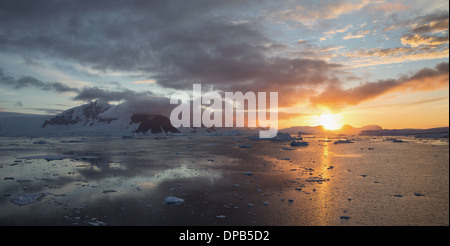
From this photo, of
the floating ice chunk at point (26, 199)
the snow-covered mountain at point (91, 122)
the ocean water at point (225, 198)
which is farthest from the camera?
the snow-covered mountain at point (91, 122)

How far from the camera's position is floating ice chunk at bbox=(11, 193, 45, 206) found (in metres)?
9.95

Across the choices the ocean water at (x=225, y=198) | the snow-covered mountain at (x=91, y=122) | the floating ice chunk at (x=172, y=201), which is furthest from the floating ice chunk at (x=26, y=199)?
the snow-covered mountain at (x=91, y=122)

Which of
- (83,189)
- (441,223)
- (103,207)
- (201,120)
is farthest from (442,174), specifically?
(201,120)

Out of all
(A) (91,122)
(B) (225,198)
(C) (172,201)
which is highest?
(A) (91,122)

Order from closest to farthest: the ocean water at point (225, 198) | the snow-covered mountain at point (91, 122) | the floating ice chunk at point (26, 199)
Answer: the ocean water at point (225, 198) → the floating ice chunk at point (26, 199) → the snow-covered mountain at point (91, 122)

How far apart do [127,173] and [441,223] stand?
664 inches

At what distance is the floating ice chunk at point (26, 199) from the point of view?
9953mm

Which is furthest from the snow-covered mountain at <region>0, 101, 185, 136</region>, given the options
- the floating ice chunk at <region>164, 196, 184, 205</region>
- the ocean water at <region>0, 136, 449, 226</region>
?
the floating ice chunk at <region>164, 196, 184, 205</region>

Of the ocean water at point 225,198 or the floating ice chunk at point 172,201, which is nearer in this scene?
the ocean water at point 225,198

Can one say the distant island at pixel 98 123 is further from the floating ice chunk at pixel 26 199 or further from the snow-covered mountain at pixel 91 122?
the floating ice chunk at pixel 26 199

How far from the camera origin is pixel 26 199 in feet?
33.7

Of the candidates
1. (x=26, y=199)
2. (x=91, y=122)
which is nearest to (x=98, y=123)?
(x=91, y=122)

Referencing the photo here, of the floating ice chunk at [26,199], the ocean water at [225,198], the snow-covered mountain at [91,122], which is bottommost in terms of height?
the ocean water at [225,198]

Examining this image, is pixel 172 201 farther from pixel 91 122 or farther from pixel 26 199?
pixel 91 122
